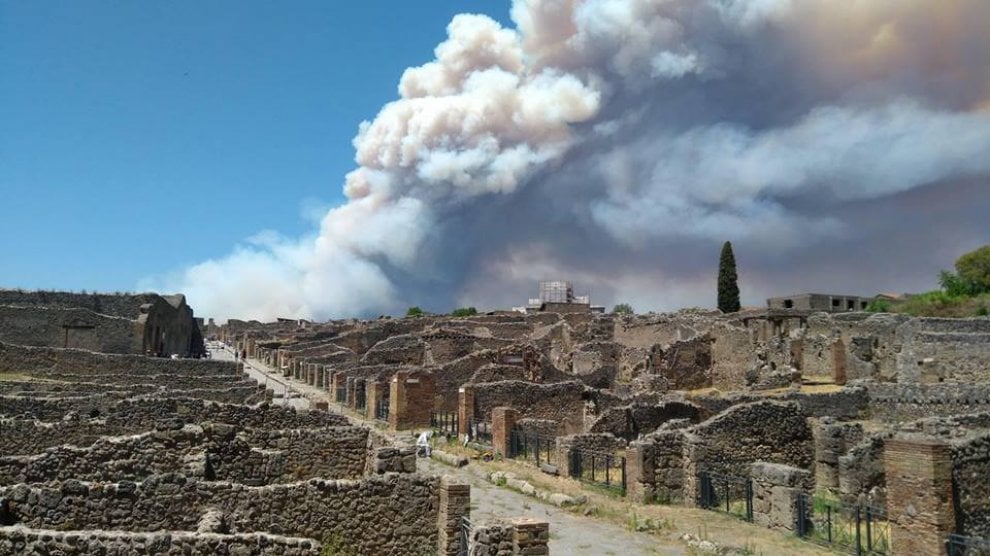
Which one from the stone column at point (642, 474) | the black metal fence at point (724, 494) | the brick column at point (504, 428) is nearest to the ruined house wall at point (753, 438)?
the black metal fence at point (724, 494)

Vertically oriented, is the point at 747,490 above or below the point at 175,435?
below

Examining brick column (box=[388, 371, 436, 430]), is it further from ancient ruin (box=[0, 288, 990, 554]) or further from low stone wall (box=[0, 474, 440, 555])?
low stone wall (box=[0, 474, 440, 555])

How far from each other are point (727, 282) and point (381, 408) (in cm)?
5350

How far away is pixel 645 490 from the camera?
16250 mm

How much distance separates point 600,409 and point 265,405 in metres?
14.1

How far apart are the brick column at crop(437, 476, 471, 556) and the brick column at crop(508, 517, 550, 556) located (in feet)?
3.25

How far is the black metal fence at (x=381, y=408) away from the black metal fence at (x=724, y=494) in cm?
1511

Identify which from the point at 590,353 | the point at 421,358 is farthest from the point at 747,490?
the point at 590,353

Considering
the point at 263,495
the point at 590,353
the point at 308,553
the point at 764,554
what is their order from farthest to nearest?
the point at 590,353 → the point at 764,554 → the point at 263,495 → the point at 308,553

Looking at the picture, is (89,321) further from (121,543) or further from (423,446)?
(121,543)

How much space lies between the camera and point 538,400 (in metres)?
27.0

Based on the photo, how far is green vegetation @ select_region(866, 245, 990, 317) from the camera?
5628 cm

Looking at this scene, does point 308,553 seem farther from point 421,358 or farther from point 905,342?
point 905,342

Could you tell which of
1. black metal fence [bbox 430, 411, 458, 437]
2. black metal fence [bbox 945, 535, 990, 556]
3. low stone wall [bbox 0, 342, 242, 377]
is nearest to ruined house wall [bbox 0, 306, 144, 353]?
low stone wall [bbox 0, 342, 242, 377]
